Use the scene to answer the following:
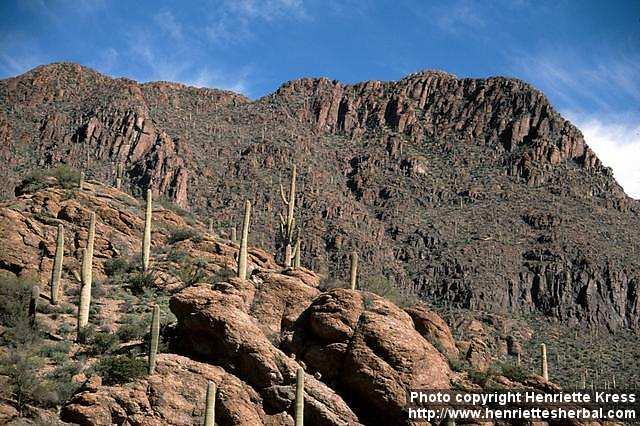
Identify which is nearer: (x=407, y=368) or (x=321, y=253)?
(x=407, y=368)

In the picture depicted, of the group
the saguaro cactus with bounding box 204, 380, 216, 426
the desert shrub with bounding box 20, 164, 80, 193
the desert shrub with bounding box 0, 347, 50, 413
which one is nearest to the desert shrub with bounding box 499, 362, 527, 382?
the saguaro cactus with bounding box 204, 380, 216, 426

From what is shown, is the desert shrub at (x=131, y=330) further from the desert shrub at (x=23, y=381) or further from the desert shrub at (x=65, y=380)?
the desert shrub at (x=23, y=381)

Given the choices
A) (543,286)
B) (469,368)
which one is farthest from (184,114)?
(469,368)

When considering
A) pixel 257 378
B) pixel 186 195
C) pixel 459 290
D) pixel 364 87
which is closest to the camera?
pixel 257 378

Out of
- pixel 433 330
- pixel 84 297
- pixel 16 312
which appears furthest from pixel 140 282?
pixel 433 330

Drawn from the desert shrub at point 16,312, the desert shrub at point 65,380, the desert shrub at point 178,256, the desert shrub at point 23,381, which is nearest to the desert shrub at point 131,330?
the desert shrub at point 65,380

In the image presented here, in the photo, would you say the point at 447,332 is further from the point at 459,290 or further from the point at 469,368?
the point at 459,290

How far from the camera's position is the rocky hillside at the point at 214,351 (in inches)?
699

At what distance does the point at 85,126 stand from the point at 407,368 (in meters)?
70.5

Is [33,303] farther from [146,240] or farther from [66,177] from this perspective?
[66,177]

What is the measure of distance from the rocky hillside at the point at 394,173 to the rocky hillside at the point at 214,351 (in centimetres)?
3589

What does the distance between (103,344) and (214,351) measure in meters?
3.79

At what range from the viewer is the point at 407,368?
1950 centimetres

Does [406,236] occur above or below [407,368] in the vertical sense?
above
